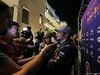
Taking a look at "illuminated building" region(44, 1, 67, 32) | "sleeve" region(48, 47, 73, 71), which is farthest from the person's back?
"illuminated building" region(44, 1, 67, 32)

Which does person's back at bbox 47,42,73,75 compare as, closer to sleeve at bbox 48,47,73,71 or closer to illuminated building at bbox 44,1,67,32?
sleeve at bbox 48,47,73,71

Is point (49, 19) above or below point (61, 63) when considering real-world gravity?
above

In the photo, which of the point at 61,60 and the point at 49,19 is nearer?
the point at 61,60

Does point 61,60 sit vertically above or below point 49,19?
below

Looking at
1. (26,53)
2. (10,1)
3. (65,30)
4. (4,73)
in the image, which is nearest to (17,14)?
(10,1)

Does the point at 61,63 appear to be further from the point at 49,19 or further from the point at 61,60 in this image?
the point at 49,19

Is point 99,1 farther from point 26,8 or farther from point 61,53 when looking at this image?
point 26,8

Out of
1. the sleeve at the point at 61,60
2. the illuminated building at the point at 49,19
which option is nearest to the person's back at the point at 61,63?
the sleeve at the point at 61,60

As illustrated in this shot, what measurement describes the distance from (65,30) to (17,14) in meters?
8.02

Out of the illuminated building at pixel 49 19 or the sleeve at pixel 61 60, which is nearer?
the sleeve at pixel 61 60

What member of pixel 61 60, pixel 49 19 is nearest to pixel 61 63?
pixel 61 60

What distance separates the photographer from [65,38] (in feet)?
7.75

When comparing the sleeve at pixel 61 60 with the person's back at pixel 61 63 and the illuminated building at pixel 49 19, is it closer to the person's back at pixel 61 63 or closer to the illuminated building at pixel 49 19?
the person's back at pixel 61 63

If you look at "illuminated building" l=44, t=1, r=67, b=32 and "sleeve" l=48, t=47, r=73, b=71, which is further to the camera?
"illuminated building" l=44, t=1, r=67, b=32
